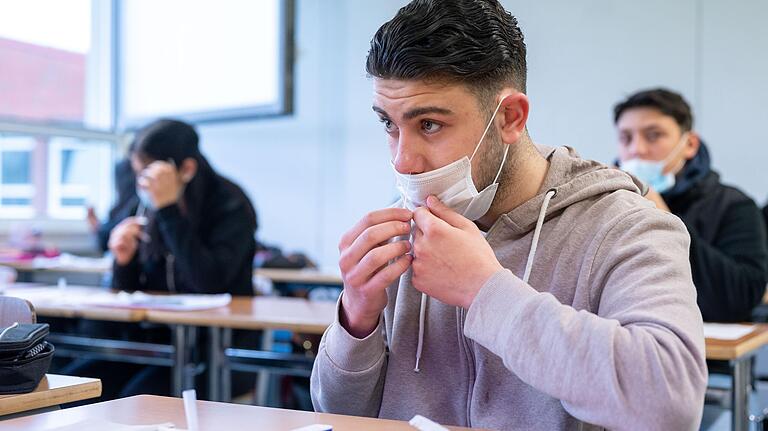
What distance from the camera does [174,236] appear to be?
2.96 meters

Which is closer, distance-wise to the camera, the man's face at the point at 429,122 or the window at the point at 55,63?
the man's face at the point at 429,122

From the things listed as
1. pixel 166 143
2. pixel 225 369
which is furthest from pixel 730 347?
pixel 166 143

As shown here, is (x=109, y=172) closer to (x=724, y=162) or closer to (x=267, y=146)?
(x=267, y=146)

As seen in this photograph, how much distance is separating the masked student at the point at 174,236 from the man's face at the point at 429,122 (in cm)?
184

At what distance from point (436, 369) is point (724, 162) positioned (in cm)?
345

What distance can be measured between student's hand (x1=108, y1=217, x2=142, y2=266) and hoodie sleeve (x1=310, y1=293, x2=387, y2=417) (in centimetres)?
193

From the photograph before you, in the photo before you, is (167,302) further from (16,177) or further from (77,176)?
(77,176)

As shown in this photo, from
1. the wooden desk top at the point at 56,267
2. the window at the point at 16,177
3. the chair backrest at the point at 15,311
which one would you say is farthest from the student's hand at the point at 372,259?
the window at the point at 16,177

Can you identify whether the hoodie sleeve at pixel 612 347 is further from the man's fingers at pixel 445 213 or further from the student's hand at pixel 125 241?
the student's hand at pixel 125 241

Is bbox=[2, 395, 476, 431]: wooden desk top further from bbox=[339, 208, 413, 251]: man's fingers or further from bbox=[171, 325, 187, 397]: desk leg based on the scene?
bbox=[171, 325, 187, 397]: desk leg

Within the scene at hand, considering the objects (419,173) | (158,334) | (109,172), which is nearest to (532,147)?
(419,173)

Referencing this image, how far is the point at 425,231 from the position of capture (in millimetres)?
1187

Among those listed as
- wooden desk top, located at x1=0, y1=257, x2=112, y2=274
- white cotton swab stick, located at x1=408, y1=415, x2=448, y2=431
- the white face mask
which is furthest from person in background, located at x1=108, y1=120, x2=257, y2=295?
white cotton swab stick, located at x1=408, y1=415, x2=448, y2=431

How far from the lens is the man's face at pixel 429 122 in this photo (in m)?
1.23
